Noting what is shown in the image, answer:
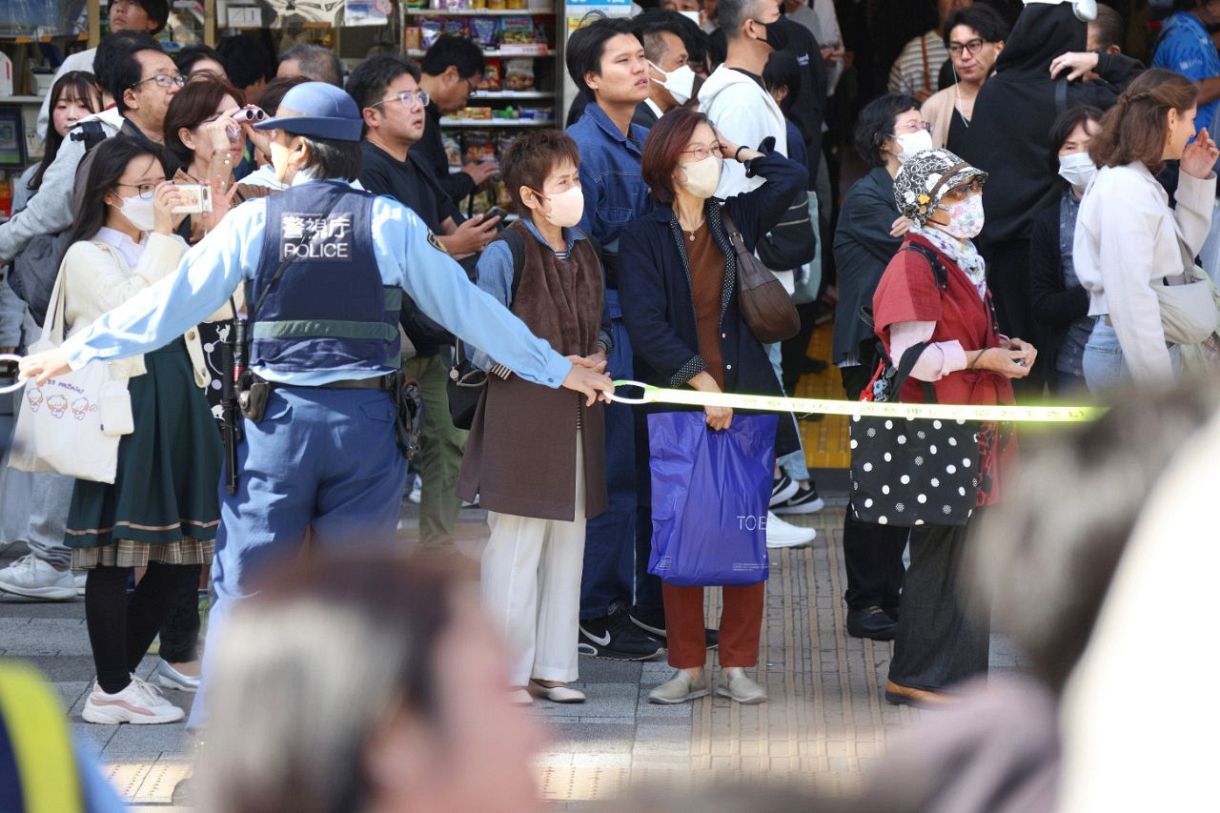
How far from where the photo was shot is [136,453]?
534cm

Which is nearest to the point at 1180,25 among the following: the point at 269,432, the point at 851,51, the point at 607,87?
the point at 851,51

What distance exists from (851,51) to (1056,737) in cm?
991

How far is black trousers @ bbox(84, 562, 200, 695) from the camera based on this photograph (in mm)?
5309

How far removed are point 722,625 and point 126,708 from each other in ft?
6.19

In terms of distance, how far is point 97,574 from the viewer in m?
5.31

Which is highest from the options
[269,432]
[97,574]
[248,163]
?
[248,163]

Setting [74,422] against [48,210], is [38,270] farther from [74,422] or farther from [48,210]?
[74,422]

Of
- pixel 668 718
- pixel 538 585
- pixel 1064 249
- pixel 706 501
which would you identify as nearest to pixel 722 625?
pixel 668 718

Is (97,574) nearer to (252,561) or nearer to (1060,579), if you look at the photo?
(252,561)

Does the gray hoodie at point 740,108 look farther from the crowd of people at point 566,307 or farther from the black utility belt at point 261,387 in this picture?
the black utility belt at point 261,387

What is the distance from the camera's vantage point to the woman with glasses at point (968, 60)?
769 centimetres

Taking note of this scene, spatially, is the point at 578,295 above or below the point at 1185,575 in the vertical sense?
below

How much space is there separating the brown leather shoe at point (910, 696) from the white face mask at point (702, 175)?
5.55 ft

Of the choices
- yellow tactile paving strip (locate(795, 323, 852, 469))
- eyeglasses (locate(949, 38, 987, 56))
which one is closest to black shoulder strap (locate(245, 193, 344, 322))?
eyeglasses (locate(949, 38, 987, 56))
